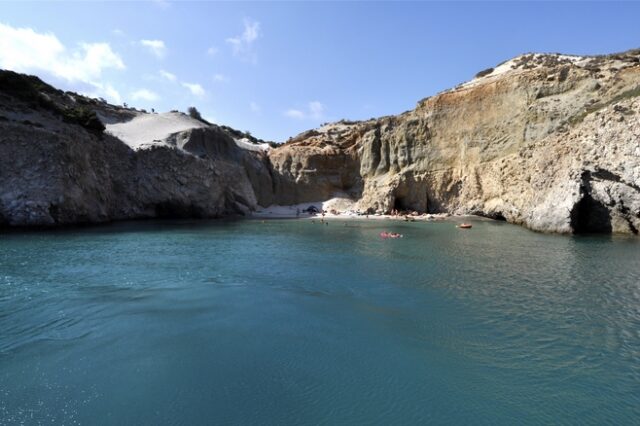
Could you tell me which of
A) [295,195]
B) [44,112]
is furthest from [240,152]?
[44,112]

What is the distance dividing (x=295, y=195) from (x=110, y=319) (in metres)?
49.3

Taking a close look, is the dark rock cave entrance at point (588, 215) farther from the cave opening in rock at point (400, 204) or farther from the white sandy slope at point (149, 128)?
the white sandy slope at point (149, 128)

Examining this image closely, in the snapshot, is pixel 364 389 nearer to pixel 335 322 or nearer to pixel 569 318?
pixel 335 322

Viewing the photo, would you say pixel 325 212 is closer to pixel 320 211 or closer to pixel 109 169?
pixel 320 211

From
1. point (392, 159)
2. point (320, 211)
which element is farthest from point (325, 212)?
point (392, 159)

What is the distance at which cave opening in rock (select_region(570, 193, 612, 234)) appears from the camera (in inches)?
983

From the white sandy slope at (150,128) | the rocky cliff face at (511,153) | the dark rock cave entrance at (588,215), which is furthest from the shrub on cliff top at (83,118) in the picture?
the dark rock cave entrance at (588,215)

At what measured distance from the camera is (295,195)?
58.4m

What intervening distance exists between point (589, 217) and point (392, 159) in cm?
2798

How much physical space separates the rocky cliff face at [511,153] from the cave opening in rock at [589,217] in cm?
7

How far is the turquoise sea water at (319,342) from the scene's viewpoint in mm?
5727

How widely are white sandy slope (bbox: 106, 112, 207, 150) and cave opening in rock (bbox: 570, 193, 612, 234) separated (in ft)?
126

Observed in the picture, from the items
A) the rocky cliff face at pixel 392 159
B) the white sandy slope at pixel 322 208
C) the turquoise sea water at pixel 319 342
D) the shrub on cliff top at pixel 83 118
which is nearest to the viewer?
the turquoise sea water at pixel 319 342

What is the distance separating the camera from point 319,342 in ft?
26.8
